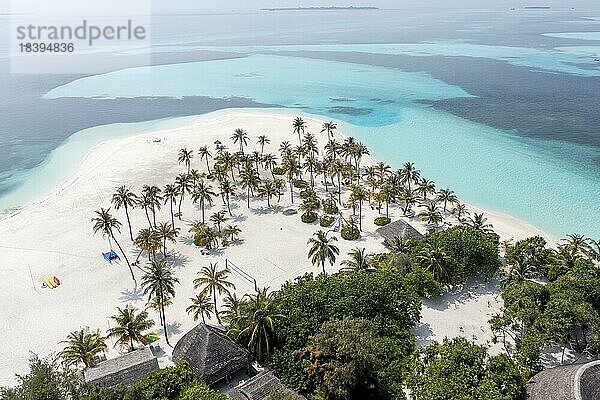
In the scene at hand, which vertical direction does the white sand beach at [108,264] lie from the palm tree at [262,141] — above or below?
below

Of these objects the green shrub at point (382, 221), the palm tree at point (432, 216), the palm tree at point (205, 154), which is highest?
the palm tree at point (205, 154)

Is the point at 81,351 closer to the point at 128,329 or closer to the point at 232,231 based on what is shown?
the point at 128,329

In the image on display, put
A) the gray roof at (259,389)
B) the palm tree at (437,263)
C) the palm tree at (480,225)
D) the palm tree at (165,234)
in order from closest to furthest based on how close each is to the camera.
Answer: the gray roof at (259,389)
the palm tree at (437,263)
the palm tree at (165,234)
the palm tree at (480,225)

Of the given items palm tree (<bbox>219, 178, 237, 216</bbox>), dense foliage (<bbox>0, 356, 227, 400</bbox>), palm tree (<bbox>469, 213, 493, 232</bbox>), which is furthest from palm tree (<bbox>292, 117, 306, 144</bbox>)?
dense foliage (<bbox>0, 356, 227, 400</bbox>)

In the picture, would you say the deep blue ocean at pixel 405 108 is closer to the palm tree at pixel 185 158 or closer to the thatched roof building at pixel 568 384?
the palm tree at pixel 185 158

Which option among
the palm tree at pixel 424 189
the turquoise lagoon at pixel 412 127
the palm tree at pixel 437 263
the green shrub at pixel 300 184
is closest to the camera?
the palm tree at pixel 437 263

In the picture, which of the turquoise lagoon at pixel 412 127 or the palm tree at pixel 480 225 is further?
the turquoise lagoon at pixel 412 127

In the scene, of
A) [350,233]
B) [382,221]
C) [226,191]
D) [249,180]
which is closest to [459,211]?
[382,221]

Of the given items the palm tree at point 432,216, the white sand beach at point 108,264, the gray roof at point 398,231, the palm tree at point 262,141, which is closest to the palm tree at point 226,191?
the white sand beach at point 108,264
